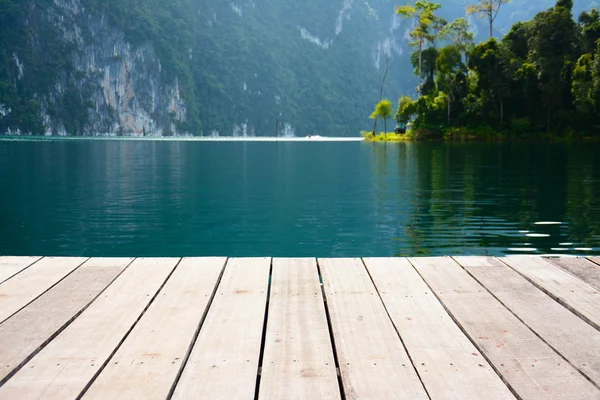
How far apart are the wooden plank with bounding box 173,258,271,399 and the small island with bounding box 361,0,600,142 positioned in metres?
63.2

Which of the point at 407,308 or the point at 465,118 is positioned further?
the point at 465,118

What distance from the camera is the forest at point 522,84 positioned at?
68.0 meters

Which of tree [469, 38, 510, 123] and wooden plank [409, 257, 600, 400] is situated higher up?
tree [469, 38, 510, 123]

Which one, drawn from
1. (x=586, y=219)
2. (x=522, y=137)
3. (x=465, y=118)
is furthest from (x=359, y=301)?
(x=465, y=118)

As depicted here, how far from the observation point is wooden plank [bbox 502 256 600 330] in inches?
141

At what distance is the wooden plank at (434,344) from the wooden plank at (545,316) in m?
0.42

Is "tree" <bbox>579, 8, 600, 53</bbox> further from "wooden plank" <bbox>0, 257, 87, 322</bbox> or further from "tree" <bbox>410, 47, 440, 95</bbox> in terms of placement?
"wooden plank" <bbox>0, 257, 87, 322</bbox>

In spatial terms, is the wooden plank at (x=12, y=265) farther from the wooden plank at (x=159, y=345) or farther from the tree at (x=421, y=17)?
the tree at (x=421, y=17)

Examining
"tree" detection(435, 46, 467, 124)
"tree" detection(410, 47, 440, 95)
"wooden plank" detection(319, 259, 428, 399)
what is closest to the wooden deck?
"wooden plank" detection(319, 259, 428, 399)

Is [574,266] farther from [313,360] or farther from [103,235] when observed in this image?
[103,235]

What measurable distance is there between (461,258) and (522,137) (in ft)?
241

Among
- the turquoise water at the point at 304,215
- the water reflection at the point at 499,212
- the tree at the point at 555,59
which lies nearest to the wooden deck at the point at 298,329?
the turquoise water at the point at 304,215

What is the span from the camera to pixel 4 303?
12.0ft

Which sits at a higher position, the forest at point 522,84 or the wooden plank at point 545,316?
the forest at point 522,84
